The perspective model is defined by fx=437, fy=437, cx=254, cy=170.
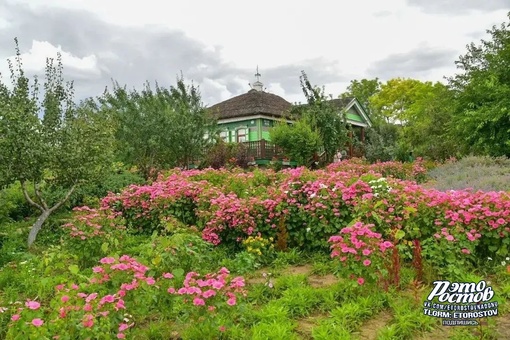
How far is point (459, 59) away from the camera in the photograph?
1723 cm

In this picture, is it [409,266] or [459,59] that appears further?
[459,59]

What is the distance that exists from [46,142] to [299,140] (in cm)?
1409

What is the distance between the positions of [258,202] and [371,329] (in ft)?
10.5

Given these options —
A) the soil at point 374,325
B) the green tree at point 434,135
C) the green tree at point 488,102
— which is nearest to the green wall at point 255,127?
the green tree at point 434,135

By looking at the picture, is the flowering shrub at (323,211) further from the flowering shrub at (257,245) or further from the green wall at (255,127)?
the green wall at (255,127)

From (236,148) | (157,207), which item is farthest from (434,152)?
(157,207)

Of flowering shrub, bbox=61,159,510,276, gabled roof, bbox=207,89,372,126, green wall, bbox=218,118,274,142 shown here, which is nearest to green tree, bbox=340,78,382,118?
gabled roof, bbox=207,89,372,126

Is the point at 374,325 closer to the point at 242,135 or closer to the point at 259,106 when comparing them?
the point at 259,106

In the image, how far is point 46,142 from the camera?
26.5 feet

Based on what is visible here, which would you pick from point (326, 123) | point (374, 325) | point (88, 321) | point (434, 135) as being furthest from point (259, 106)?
point (88, 321)

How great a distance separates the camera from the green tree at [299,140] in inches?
818

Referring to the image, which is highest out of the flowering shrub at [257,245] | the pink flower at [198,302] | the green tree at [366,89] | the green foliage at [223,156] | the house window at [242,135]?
the green tree at [366,89]

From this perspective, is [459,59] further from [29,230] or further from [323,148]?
[29,230]

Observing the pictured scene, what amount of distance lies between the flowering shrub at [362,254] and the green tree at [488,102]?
10773 mm
